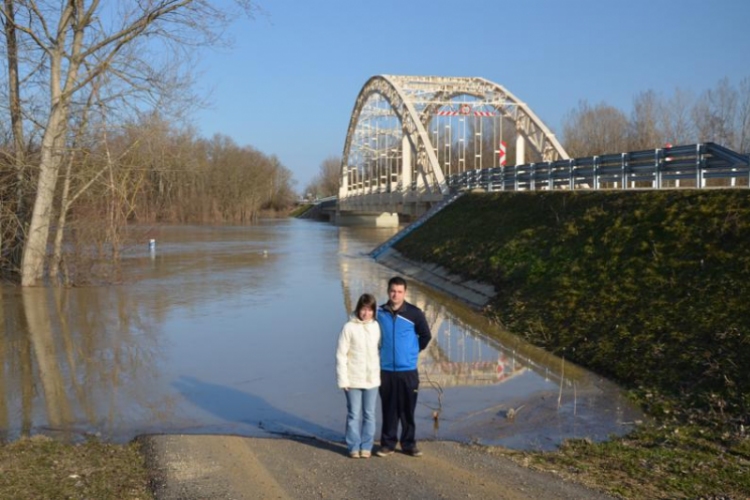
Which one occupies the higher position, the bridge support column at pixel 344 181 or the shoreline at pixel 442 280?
the bridge support column at pixel 344 181

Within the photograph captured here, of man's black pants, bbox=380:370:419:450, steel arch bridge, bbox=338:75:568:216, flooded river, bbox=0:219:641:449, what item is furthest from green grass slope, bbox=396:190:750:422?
steel arch bridge, bbox=338:75:568:216

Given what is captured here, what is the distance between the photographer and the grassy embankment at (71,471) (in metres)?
5.43

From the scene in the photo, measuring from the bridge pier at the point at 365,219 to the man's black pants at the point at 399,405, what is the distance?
65867 mm

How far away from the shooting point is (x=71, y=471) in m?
5.98

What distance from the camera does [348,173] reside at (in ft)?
250

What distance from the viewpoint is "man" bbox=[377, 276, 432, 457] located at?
21.5ft

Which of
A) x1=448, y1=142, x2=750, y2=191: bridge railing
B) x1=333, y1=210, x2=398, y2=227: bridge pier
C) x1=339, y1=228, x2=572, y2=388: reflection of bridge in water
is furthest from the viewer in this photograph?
x1=333, y1=210, x2=398, y2=227: bridge pier

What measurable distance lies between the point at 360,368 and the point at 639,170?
51.1 feet

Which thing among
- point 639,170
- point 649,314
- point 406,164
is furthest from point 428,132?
point 649,314

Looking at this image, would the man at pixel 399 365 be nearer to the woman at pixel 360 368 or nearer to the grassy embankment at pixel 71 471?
the woman at pixel 360 368

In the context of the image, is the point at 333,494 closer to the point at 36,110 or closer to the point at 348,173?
the point at 36,110

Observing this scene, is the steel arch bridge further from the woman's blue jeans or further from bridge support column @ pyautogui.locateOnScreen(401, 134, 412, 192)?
the woman's blue jeans

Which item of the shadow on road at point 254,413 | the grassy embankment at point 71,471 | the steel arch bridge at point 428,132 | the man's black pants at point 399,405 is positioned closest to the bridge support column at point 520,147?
the steel arch bridge at point 428,132

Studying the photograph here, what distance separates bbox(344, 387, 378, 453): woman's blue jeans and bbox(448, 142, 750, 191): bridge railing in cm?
1138
